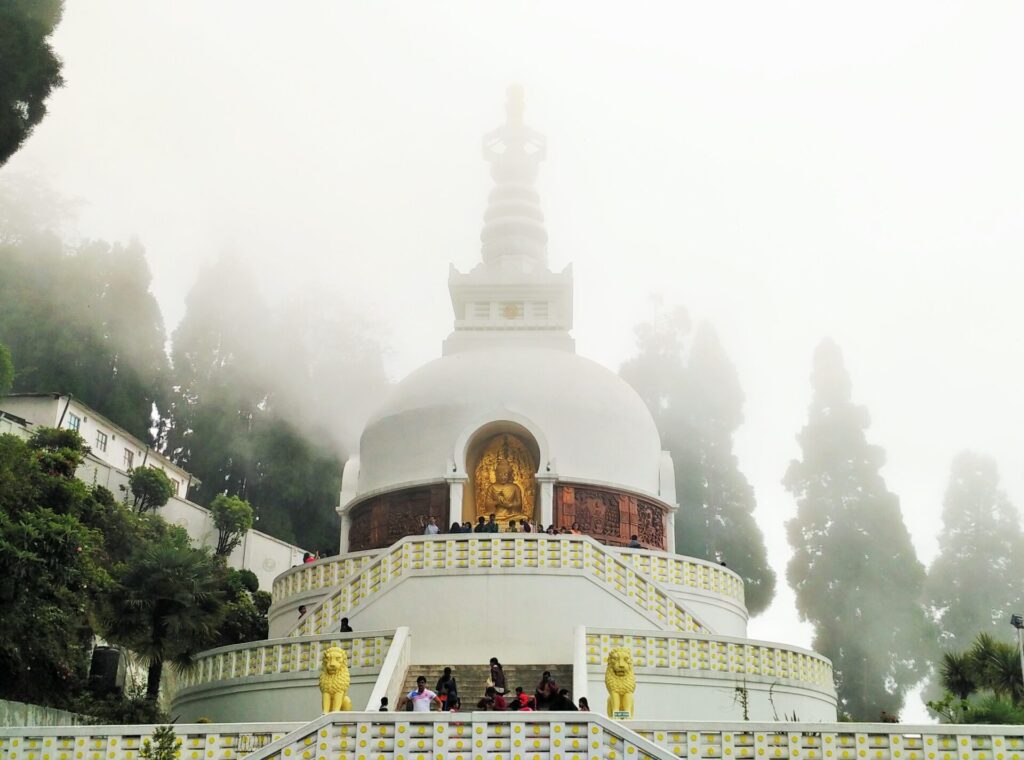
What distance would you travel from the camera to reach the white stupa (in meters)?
19.4

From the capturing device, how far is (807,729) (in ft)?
44.1

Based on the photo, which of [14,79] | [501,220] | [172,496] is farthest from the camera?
[172,496]

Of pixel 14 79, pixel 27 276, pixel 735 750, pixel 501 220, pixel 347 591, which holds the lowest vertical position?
pixel 735 750

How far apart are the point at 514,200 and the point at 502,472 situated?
11503 mm

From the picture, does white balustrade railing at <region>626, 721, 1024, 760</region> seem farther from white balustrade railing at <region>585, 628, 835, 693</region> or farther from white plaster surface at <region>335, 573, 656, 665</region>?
white plaster surface at <region>335, 573, 656, 665</region>

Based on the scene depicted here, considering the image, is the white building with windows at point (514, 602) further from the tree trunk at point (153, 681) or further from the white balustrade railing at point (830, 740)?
the tree trunk at point (153, 681)

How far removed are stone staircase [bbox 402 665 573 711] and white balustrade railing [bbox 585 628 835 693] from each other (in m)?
0.76

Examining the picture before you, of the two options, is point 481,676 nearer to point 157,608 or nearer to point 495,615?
point 495,615

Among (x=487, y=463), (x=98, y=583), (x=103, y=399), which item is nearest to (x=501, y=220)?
(x=487, y=463)

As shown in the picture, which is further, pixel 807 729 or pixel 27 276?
pixel 27 276

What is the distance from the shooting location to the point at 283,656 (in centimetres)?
1980

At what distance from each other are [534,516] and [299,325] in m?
34.7

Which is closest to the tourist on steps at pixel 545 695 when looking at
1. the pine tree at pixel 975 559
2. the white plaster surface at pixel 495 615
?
the white plaster surface at pixel 495 615

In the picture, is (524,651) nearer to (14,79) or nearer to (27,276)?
(14,79)
